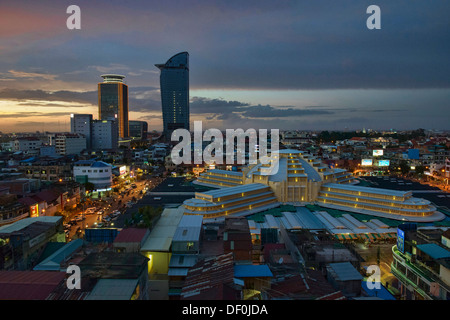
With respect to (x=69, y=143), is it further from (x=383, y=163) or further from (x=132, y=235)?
(x=132, y=235)

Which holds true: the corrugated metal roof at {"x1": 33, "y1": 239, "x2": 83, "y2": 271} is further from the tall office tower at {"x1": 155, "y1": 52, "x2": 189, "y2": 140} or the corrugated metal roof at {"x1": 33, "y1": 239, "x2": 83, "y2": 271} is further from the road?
the tall office tower at {"x1": 155, "y1": 52, "x2": 189, "y2": 140}

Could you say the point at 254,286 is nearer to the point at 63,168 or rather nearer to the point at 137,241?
the point at 137,241

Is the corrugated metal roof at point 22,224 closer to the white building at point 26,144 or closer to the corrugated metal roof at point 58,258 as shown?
the corrugated metal roof at point 58,258

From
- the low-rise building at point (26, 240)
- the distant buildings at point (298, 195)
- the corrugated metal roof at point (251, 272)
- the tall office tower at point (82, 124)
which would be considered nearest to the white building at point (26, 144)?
the tall office tower at point (82, 124)

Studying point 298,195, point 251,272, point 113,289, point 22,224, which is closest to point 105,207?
point 22,224

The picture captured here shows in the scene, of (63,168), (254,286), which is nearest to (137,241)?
(254,286)
